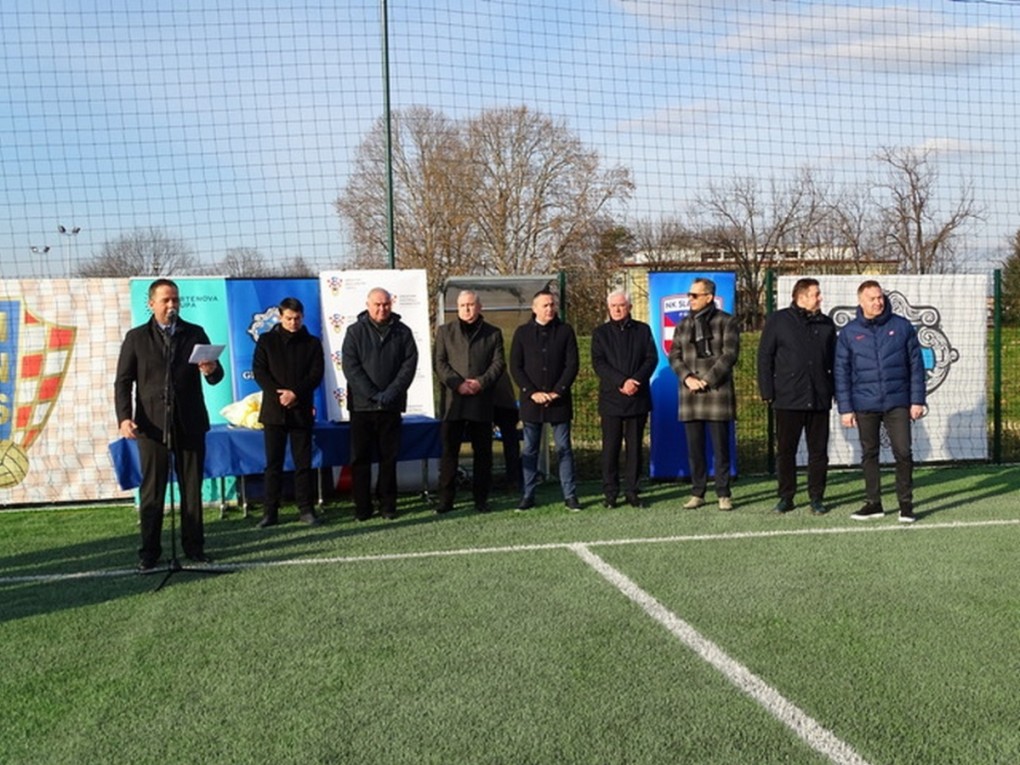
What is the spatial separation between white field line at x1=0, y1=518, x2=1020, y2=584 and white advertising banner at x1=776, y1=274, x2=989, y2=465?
Answer: 322 cm

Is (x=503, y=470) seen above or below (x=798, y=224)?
below

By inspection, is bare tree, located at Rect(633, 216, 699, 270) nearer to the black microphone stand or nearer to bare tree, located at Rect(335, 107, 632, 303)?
bare tree, located at Rect(335, 107, 632, 303)

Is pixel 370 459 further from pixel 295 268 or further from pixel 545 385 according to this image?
pixel 295 268

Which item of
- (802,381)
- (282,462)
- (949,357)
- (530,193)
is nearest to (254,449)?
(282,462)

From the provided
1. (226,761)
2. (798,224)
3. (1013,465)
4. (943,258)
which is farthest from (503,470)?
(798,224)

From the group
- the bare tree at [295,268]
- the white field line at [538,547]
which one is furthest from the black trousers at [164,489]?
the bare tree at [295,268]

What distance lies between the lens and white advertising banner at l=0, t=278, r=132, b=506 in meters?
9.47

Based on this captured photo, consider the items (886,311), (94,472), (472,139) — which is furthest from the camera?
(472,139)

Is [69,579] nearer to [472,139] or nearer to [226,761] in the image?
[226,761]

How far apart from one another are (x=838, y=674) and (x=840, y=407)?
4206 mm

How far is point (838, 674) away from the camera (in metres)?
4.45

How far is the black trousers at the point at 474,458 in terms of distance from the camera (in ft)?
28.8

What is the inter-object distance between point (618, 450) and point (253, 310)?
11.8ft

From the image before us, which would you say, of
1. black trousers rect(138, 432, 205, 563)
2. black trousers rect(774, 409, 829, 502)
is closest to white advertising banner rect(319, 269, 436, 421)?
black trousers rect(138, 432, 205, 563)
